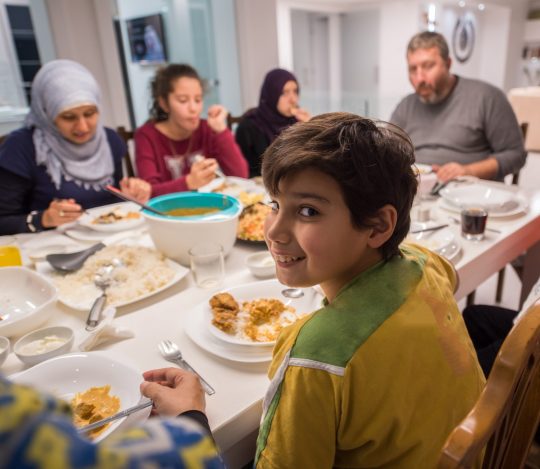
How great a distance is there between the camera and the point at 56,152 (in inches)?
76.7

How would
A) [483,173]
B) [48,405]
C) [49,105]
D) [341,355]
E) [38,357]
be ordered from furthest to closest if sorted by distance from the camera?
1. [483,173]
2. [49,105]
3. [38,357]
4. [341,355]
5. [48,405]

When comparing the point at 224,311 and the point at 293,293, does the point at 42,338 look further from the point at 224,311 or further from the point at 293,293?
the point at 293,293

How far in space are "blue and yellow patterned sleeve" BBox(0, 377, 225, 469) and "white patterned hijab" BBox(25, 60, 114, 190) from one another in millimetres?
1887

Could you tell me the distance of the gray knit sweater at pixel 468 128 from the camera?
2.43 m

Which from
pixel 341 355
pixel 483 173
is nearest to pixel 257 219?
pixel 341 355

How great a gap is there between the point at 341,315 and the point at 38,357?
61 cm

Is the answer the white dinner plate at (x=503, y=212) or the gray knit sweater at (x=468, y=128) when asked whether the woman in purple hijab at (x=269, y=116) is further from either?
the white dinner plate at (x=503, y=212)

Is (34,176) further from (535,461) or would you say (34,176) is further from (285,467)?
(535,461)

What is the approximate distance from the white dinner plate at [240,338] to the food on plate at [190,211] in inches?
15.0

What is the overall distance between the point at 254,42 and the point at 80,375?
11.7ft

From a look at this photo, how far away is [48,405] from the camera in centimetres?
24

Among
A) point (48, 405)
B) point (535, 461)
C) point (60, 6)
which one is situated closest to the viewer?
point (48, 405)

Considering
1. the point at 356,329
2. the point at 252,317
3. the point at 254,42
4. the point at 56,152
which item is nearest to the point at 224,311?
the point at 252,317

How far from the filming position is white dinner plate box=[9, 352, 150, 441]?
781 mm
